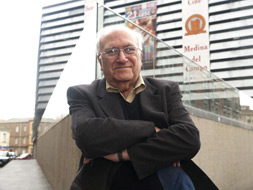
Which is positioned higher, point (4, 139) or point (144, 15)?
point (144, 15)

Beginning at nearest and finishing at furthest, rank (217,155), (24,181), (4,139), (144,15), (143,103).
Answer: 1. (143,103)
2. (217,155)
3. (24,181)
4. (144,15)
5. (4,139)

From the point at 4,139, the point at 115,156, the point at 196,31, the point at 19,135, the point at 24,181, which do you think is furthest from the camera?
the point at 19,135

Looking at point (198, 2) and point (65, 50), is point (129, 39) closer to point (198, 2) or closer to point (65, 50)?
point (198, 2)

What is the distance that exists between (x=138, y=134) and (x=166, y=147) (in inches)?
6.0

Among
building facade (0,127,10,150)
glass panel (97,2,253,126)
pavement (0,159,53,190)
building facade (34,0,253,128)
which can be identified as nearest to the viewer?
glass panel (97,2,253,126)

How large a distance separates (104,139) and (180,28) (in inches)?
2097

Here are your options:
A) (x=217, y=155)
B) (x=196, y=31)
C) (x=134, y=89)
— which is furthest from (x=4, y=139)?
(x=134, y=89)

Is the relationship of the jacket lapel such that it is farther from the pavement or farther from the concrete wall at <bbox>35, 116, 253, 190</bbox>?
the pavement

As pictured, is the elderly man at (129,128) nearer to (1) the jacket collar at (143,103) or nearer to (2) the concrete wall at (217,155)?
(1) the jacket collar at (143,103)

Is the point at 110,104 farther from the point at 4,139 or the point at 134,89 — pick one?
the point at 4,139

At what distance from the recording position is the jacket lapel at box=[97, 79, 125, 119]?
160 cm

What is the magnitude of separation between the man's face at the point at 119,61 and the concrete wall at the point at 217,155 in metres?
2.17

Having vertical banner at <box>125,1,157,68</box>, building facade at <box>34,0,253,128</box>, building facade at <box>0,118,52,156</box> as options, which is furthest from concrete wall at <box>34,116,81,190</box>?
building facade at <box>0,118,52,156</box>

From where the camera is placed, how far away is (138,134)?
4.90 ft
